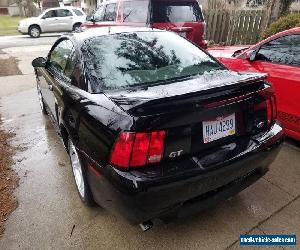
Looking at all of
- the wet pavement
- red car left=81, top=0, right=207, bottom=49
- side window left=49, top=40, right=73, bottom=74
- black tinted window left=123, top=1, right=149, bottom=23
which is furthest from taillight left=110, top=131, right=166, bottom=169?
the wet pavement

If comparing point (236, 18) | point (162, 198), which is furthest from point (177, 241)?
point (236, 18)

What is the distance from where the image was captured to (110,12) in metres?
9.04

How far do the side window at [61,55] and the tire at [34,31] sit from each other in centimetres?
1650

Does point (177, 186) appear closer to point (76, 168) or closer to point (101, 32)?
point (76, 168)

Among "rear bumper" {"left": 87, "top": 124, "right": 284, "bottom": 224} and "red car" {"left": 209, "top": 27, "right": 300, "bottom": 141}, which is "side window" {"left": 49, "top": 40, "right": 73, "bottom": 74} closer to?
Result: "rear bumper" {"left": 87, "top": 124, "right": 284, "bottom": 224}

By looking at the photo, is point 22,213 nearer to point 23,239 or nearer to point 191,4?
point 23,239

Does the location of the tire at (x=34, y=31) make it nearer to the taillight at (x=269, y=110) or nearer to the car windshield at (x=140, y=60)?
the car windshield at (x=140, y=60)

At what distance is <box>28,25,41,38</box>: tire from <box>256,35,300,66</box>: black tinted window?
17648mm

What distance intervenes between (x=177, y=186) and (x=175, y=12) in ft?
19.8

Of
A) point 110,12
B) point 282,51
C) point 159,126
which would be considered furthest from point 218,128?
point 110,12

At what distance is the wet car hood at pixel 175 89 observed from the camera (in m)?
2.16

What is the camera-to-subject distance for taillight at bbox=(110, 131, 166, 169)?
6.57 ft

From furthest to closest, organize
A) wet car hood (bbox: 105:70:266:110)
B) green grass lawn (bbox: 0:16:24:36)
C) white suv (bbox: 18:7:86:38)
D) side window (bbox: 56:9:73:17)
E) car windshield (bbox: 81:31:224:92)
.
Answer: green grass lawn (bbox: 0:16:24:36)
side window (bbox: 56:9:73:17)
white suv (bbox: 18:7:86:38)
car windshield (bbox: 81:31:224:92)
wet car hood (bbox: 105:70:266:110)

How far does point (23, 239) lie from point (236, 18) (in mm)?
10708
